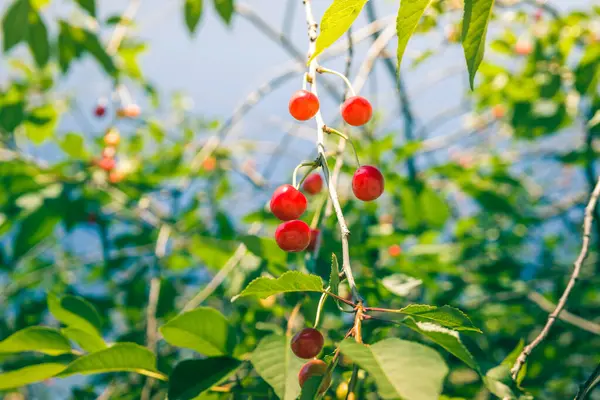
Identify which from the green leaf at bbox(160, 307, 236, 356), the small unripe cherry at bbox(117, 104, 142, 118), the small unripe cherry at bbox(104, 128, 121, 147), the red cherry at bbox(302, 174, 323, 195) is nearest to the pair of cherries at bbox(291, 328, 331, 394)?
the green leaf at bbox(160, 307, 236, 356)

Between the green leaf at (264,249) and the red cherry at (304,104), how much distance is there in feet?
1.27

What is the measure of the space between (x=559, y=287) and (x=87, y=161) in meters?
2.34

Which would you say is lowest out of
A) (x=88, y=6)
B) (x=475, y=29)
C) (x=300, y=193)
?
(x=300, y=193)

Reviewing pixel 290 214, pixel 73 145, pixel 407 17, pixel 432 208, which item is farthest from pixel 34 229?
pixel 407 17

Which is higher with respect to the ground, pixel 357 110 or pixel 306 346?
pixel 357 110

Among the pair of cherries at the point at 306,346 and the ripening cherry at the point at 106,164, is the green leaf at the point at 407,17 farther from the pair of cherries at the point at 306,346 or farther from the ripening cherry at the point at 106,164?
the ripening cherry at the point at 106,164

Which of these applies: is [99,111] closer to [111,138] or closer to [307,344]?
[111,138]

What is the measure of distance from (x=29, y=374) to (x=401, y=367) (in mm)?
680

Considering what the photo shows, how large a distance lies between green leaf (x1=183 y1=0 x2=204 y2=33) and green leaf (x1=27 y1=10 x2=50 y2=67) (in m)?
0.53

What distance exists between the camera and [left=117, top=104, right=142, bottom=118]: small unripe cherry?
3051 millimetres

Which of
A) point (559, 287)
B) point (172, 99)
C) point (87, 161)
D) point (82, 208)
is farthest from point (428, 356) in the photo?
point (172, 99)

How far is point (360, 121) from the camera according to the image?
2.79 ft

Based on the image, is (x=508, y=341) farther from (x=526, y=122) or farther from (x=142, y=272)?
(x=142, y=272)

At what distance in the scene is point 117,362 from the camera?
813 mm
